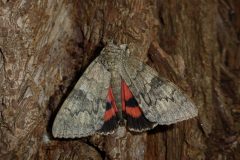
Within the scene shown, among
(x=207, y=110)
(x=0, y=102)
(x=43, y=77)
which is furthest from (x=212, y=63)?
(x=0, y=102)

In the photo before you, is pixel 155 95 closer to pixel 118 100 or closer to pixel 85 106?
pixel 118 100

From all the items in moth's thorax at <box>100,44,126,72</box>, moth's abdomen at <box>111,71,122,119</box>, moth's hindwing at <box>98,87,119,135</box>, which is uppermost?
moth's thorax at <box>100,44,126,72</box>

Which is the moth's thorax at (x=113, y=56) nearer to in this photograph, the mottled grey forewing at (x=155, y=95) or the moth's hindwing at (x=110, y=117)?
the mottled grey forewing at (x=155, y=95)

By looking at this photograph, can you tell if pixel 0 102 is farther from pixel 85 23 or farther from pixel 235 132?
pixel 235 132

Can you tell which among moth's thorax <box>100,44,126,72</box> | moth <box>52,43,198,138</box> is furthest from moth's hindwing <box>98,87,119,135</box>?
moth's thorax <box>100,44,126,72</box>

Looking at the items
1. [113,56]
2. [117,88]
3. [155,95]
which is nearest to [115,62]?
[113,56]

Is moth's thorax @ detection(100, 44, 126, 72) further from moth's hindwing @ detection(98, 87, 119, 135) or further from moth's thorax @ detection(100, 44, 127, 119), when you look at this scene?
moth's hindwing @ detection(98, 87, 119, 135)

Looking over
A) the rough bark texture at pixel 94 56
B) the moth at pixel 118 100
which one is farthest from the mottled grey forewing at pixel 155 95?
the rough bark texture at pixel 94 56

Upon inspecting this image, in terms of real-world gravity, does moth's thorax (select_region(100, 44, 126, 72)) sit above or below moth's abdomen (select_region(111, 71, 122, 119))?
above
